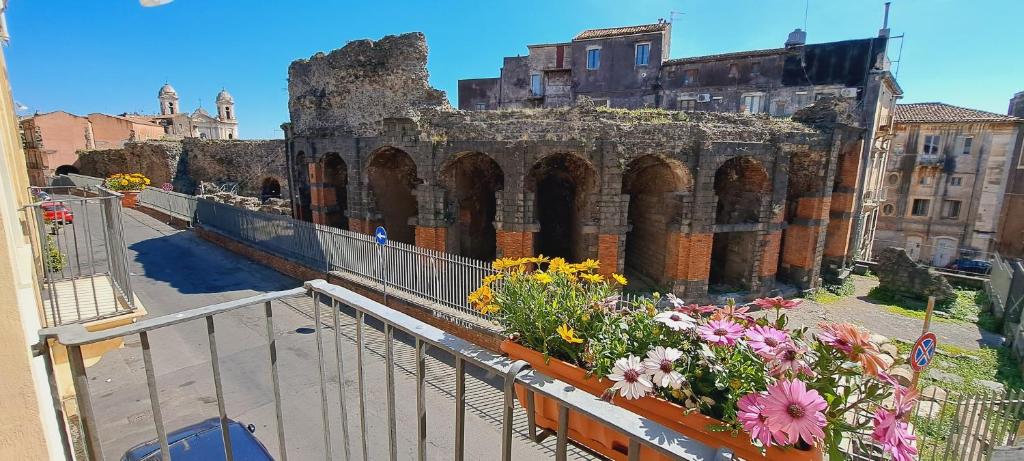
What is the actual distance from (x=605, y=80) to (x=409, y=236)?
1544 centimetres

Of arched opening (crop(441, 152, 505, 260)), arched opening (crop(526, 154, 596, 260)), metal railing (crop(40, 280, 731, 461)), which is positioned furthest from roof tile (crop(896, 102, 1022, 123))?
metal railing (crop(40, 280, 731, 461))

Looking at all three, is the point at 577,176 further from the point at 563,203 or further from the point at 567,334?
the point at 567,334

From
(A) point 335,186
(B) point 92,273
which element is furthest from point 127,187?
(B) point 92,273

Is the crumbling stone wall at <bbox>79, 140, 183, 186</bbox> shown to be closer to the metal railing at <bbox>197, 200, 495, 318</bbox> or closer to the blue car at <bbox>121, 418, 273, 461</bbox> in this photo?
the metal railing at <bbox>197, 200, 495, 318</bbox>

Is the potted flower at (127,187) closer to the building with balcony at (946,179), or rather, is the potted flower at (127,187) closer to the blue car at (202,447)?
the blue car at (202,447)

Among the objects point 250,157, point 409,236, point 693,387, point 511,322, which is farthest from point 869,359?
point 250,157

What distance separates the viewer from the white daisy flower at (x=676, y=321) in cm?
262

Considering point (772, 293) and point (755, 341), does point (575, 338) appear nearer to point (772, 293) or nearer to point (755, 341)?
point (755, 341)

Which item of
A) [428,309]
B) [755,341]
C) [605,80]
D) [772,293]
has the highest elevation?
[605,80]

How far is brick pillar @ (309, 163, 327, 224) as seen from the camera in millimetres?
17797

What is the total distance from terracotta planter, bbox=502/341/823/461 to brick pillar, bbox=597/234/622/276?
9.65 metres

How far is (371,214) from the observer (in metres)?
16.3

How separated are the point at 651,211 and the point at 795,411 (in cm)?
1380

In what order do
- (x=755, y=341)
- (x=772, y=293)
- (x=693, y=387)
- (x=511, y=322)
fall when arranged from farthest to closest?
(x=772, y=293), (x=511, y=322), (x=693, y=387), (x=755, y=341)
